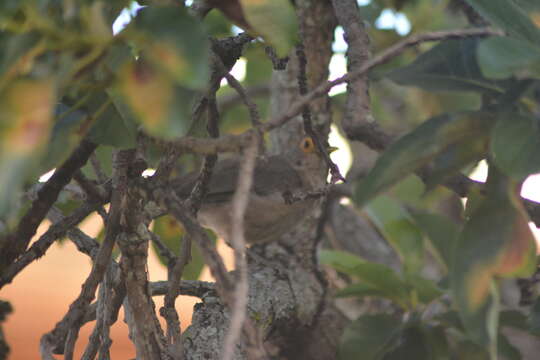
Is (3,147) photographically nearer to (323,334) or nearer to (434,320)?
(434,320)

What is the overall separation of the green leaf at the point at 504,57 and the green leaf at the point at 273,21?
162mm

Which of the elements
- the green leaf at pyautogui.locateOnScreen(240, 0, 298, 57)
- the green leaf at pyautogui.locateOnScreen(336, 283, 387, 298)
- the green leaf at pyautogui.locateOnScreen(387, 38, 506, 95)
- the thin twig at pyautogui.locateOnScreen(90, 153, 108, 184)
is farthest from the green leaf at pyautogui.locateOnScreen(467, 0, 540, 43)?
the thin twig at pyautogui.locateOnScreen(90, 153, 108, 184)

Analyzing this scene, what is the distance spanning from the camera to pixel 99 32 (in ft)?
1.58

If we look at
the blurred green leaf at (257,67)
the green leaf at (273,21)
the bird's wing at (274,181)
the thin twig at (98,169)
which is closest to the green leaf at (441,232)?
the green leaf at (273,21)

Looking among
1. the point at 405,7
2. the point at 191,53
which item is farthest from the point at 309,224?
the point at 191,53

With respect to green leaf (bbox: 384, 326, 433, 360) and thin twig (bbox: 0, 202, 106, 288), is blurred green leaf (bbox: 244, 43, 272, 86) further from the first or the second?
green leaf (bbox: 384, 326, 433, 360)

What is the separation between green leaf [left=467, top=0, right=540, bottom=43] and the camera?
Result: 0.70 m

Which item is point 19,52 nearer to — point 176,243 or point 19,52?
point 19,52

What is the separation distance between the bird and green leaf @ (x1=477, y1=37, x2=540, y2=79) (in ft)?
5.71

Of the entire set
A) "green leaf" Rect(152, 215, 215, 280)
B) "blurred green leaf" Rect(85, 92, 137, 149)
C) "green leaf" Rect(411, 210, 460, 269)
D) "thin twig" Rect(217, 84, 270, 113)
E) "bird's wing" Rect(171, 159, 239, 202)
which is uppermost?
"thin twig" Rect(217, 84, 270, 113)

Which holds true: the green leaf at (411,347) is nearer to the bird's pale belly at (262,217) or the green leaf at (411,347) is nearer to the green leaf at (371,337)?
the green leaf at (371,337)

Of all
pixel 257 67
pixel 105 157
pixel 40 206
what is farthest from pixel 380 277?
Result: pixel 257 67

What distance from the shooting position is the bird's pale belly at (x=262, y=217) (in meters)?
2.47

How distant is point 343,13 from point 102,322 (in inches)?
26.5
